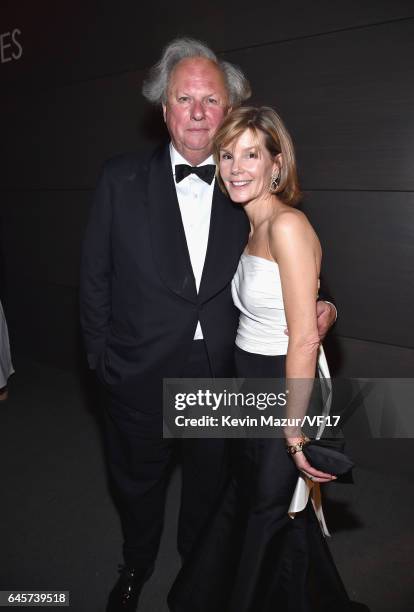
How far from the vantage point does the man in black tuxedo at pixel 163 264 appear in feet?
5.59

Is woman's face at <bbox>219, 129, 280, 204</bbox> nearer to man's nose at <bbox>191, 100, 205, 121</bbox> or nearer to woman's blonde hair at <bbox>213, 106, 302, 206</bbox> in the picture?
woman's blonde hair at <bbox>213, 106, 302, 206</bbox>

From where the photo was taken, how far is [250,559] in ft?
5.39

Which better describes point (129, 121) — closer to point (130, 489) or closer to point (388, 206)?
point (388, 206)

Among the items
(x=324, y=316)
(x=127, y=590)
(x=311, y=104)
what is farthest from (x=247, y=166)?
(x=127, y=590)

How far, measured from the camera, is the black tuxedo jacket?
170 cm

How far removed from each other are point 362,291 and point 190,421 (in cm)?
121

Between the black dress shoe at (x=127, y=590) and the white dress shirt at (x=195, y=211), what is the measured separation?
3.28 ft

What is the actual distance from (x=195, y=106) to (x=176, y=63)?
0.23 meters

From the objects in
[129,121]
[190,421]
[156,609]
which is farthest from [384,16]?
[156,609]

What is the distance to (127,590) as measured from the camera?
1937 mm

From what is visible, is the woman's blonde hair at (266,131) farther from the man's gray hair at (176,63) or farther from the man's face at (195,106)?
the man's gray hair at (176,63)

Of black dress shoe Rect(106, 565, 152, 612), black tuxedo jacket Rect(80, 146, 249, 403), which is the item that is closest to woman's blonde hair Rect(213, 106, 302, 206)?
black tuxedo jacket Rect(80, 146, 249, 403)

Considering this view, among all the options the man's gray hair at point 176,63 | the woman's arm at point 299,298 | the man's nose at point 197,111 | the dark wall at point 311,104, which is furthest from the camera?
the dark wall at point 311,104

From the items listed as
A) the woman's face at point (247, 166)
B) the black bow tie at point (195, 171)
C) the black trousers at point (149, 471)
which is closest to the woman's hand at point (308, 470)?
the black trousers at point (149, 471)
